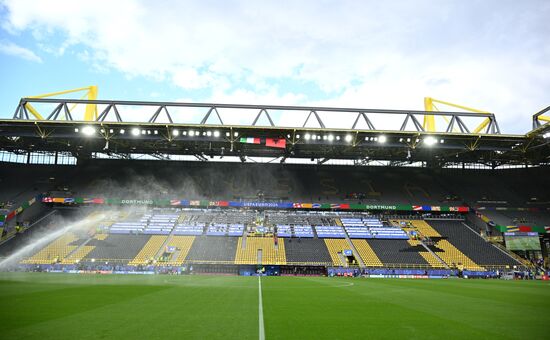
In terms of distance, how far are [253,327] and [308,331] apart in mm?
1346

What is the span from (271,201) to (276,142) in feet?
35.7

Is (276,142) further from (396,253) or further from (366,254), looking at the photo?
(396,253)

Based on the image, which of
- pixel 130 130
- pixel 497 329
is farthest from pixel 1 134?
pixel 497 329

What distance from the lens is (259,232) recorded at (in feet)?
146

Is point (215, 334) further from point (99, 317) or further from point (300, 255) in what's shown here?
point (300, 255)

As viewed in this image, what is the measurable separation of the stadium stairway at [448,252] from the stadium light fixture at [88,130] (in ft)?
137

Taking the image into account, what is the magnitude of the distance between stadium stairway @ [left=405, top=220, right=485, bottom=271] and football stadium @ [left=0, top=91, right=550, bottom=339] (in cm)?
23

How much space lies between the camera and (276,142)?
137ft

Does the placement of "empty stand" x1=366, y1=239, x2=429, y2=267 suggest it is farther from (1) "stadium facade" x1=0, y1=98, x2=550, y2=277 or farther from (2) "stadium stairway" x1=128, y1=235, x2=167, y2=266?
(2) "stadium stairway" x1=128, y1=235, x2=167, y2=266

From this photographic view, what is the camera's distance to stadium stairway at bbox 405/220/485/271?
1545 inches

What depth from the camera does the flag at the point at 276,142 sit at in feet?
136

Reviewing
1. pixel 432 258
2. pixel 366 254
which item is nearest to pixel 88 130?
pixel 366 254

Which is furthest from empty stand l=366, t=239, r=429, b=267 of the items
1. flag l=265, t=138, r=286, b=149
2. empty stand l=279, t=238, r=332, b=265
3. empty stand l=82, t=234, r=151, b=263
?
empty stand l=82, t=234, r=151, b=263

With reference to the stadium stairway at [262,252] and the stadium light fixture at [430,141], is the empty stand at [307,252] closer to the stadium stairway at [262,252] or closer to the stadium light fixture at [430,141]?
the stadium stairway at [262,252]
